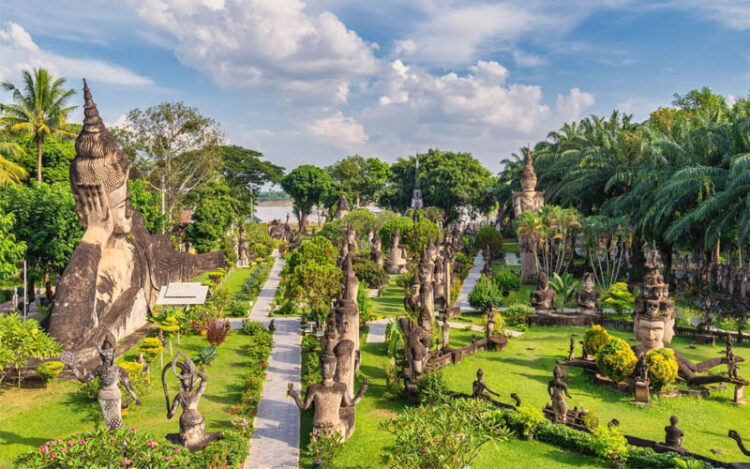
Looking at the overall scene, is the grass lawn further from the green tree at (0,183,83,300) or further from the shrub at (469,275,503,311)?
the shrub at (469,275,503,311)

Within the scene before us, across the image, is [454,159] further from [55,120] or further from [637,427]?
[637,427]

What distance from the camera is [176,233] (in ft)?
171

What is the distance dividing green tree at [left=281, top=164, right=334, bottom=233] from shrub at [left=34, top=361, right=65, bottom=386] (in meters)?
59.1

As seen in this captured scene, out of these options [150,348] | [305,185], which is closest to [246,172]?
[305,185]

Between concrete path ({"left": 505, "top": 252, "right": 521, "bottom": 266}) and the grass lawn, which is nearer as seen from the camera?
the grass lawn

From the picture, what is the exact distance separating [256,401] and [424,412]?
23.3ft

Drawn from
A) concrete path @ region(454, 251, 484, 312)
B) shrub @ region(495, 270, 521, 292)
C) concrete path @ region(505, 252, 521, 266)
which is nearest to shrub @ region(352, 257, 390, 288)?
concrete path @ region(454, 251, 484, 312)

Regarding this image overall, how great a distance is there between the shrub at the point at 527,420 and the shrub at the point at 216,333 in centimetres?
1312

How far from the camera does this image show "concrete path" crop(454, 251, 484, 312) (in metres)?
31.7

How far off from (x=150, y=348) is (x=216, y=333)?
114 inches

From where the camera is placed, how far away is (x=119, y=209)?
21469 mm

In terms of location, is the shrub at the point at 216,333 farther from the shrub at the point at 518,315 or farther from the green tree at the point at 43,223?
the shrub at the point at 518,315

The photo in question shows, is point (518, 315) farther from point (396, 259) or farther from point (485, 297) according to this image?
point (396, 259)

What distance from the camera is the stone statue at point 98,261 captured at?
60.2 ft
